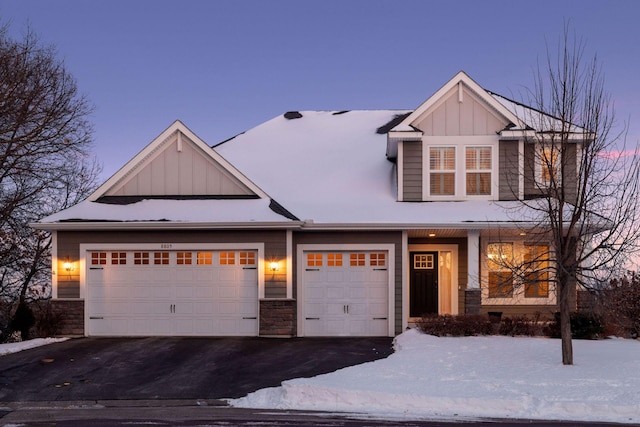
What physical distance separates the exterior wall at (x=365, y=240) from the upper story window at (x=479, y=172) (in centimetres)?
286

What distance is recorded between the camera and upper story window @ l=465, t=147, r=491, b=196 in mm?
19281

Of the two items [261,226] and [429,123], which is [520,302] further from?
[261,226]

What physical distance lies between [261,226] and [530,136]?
8.02 metres

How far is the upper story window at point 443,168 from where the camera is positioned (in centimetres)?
1939

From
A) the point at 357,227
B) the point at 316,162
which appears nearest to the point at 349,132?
the point at 316,162

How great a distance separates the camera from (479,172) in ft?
63.3

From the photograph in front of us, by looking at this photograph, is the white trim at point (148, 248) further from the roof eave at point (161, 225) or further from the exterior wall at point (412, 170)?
the exterior wall at point (412, 170)

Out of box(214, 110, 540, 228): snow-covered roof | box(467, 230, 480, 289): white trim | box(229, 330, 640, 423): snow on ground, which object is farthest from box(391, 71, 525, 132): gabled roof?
box(229, 330, 640, 423): snow on ground

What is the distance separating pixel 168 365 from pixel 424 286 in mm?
9185

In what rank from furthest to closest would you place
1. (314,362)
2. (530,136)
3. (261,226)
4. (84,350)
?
(530,136) → (261,226) → (84,350) → (314,362)

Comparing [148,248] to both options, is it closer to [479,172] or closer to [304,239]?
[304,239]

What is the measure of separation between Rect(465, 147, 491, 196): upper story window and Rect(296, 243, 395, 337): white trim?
10.4ft

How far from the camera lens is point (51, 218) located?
1798 cm

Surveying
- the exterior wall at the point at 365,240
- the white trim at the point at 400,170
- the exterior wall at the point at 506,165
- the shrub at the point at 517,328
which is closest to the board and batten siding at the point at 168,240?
the exterior wall at the point at 365,240
